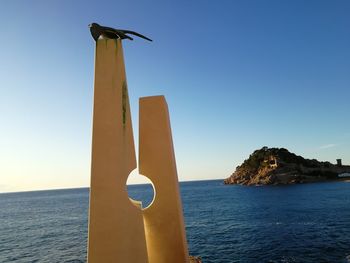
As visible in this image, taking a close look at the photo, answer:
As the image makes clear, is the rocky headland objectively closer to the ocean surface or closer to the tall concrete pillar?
the ocean surface

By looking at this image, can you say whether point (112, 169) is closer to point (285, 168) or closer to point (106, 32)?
point (106, 32)

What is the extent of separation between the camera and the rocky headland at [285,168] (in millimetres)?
97575

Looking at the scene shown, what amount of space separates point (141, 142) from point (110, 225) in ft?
11.9

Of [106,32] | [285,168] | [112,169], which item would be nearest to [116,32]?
[106,32]

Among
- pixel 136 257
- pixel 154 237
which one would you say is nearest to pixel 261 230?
pixel 154 237

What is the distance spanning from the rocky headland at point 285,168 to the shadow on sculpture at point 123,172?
302 ft

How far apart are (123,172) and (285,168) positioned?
97.5 meters

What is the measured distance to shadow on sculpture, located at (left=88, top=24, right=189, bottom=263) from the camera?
27.8ft

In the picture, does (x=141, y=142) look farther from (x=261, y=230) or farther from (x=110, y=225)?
(x=261, y=230)

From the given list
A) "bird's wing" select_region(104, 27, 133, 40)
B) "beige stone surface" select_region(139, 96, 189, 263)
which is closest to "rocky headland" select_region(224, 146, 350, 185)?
"beige stone surface" select_region(139, 96, 189, 263)

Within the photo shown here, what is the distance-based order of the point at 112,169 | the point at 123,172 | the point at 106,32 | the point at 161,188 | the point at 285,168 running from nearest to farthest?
1. the point at 112,169
2. the point at 123,172
3. the point at 106,32
4. the point at 161,188
5. the point at 285,168

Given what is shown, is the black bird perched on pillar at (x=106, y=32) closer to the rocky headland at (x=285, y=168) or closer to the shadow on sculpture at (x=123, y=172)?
the shadow on sculpture at (x=123, y=172)

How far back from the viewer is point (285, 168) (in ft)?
322

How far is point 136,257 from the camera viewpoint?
28.4 feet
